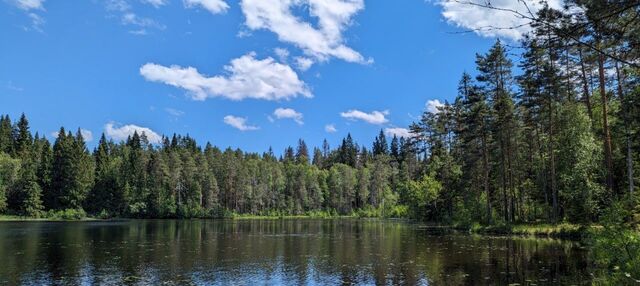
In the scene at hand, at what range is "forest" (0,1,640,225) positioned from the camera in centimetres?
2879

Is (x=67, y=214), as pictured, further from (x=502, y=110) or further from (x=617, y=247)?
(x=617, y=247)

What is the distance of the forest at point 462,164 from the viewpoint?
28787 millimetres

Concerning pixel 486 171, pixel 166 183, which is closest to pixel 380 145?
pixel 166 183

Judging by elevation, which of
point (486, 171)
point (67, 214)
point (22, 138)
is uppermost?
point (22, 138)

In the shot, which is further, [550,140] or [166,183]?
[166,183]

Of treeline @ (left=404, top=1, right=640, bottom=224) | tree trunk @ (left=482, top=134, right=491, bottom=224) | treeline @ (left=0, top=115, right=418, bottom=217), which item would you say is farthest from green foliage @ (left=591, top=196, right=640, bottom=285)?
treeline @ (left=0, top=115, right=418, bottom=217)

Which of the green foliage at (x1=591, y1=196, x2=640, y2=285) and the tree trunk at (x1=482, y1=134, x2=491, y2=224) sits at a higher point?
the tree trunk at (x1=482, y1=134, x2=491, y2=224)

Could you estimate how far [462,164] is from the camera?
64.4 m

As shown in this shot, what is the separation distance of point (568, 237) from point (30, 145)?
425ft

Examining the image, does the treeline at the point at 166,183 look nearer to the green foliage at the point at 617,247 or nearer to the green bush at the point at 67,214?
the green bush at the point at 67,214

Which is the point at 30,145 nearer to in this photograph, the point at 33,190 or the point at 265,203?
the point at 33,190

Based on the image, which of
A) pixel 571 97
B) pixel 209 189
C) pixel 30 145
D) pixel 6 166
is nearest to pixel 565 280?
pixel 571 97

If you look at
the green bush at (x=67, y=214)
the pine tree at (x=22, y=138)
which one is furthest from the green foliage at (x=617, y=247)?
the pine tree at (x=22, y=138)

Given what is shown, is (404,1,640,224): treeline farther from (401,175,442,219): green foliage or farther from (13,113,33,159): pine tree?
(13,113,33,159): pine tree
